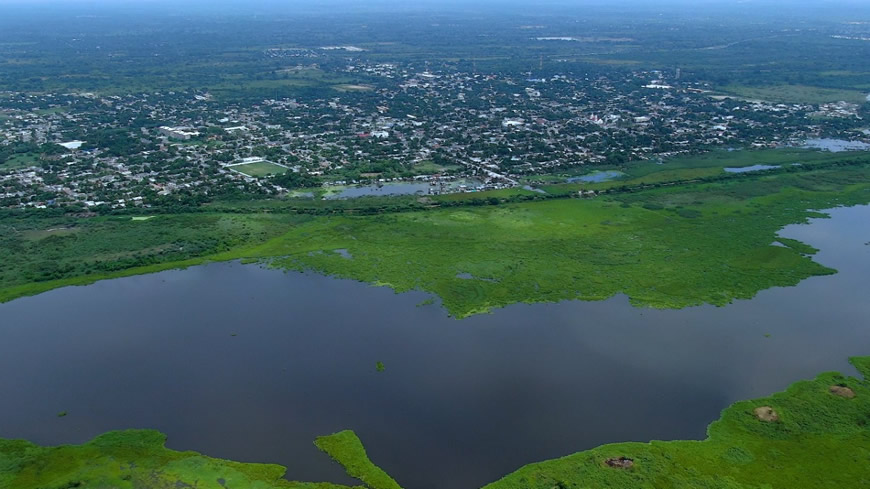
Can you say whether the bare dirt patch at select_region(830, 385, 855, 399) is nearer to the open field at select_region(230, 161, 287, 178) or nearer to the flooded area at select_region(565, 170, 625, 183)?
the flooded area at select_region(565, 170, 625, 183)

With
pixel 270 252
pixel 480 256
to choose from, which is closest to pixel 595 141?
pixel 480 256

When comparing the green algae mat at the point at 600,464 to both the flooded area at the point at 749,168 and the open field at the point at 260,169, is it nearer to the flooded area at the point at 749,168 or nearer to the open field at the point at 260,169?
the open field at the point at 260,169

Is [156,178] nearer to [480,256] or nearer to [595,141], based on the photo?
[480,256]

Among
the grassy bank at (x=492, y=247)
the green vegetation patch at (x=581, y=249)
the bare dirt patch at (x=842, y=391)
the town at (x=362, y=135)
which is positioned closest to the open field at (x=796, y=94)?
the town at (x=362, y=135)

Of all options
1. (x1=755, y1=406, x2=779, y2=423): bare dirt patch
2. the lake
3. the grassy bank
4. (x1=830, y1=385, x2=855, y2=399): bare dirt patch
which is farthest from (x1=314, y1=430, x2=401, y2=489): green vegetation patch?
(x1=830, y1=385, x2=855, y2=399): bare dirt patch

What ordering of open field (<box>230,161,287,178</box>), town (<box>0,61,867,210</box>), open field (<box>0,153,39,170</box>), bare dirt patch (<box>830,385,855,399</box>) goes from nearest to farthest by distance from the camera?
1. bare dirt patch (<box>830,385,855,399</box>)
2. town (<box>0,61,867,210</box>)
3. open field (<box>230,161,287,178</box>)
4. open field (<box>0,153,39,170</box>)

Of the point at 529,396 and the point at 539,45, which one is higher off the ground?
the point at 539,45

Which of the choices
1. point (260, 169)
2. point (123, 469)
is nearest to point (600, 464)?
point (123, 469)

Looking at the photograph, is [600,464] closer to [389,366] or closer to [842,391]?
[389,366]
